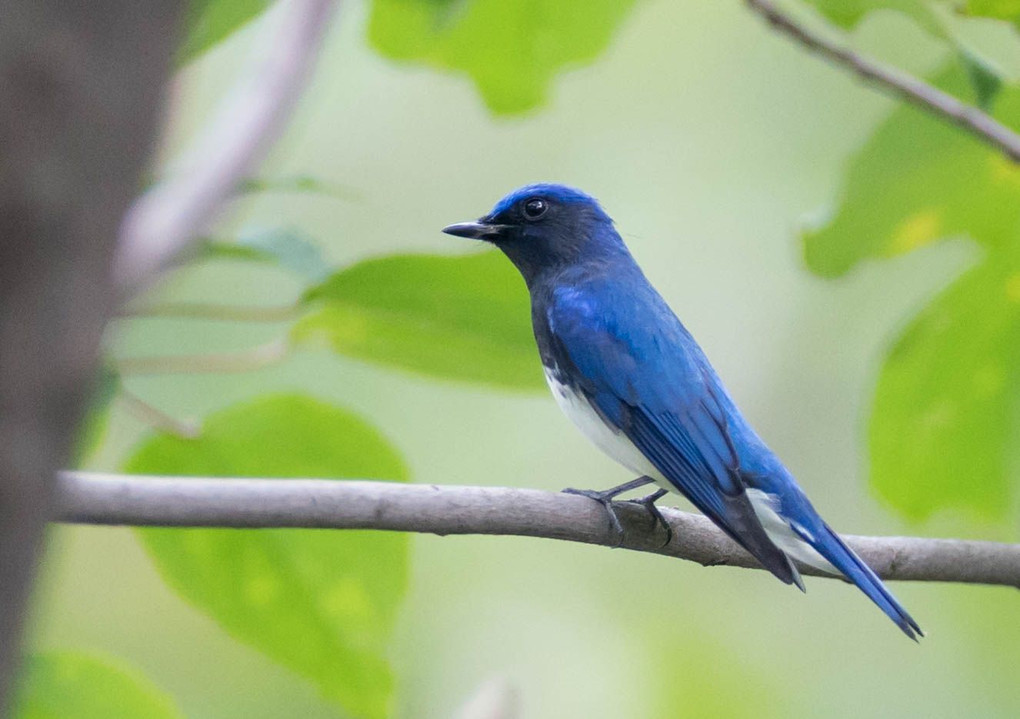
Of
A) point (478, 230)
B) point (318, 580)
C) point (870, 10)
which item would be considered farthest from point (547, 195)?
point (318, 580)

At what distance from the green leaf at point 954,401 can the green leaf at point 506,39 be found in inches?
39.1

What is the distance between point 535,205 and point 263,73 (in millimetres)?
1912

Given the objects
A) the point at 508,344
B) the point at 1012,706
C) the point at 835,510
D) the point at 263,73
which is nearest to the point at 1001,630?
the point at 1012,706

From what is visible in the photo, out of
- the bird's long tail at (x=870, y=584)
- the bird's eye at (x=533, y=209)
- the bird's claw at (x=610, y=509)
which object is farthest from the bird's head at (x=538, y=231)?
the bird's long tail at (x=870, y=584)

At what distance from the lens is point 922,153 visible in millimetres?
2729

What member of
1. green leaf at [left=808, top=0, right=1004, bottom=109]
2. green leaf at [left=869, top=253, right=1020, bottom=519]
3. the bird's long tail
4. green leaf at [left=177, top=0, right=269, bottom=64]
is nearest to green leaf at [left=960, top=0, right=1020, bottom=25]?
green leaf at [left=808, top=0, right=1004, bottom=109]

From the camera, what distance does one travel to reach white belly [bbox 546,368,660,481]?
329cm

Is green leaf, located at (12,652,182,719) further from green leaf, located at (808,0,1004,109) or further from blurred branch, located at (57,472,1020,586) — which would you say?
green leaf, located at (808,0,1004,109)

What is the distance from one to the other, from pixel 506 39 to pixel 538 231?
Answer: 4.55ft

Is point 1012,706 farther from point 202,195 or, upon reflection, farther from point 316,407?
point 202,195

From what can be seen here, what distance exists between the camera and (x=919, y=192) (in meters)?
2.80

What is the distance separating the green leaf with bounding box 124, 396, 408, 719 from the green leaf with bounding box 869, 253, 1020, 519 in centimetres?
119

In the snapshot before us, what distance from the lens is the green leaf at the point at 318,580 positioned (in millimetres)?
2348

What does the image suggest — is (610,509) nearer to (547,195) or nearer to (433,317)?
(433,317)
